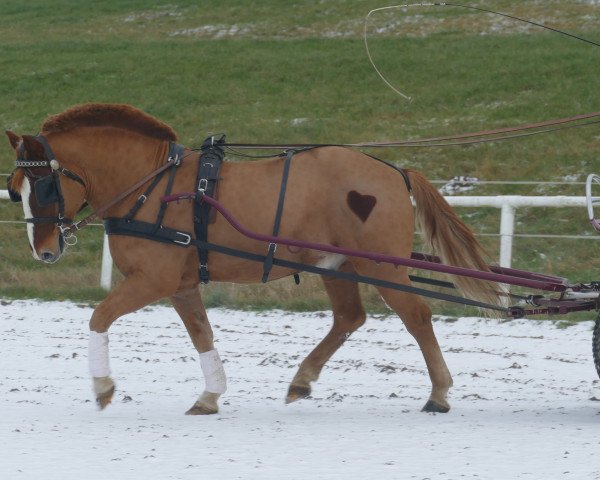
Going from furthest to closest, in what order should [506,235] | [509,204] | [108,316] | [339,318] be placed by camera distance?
1. [509,204]
2. [506,235]
3. [339,318]
4. [108,316]

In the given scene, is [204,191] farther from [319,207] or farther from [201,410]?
[201,410]

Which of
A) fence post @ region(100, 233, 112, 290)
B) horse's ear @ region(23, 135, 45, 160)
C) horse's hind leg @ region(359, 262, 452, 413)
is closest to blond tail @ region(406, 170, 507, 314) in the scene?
horse's hind leg @ region(359, 262, 452, 413)

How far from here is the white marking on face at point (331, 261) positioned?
6.47 m

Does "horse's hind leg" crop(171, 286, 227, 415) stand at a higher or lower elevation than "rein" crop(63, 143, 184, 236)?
lower

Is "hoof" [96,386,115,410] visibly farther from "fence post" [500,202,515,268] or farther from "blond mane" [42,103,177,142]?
"fence post" [500,202,515,268]

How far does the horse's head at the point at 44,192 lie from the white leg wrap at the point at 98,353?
581 mm

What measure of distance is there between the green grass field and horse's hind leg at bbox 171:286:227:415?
3.78m

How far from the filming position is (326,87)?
25.0m

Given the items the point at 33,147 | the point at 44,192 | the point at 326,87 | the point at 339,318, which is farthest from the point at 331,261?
the point at 326,87

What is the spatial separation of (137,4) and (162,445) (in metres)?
35.8

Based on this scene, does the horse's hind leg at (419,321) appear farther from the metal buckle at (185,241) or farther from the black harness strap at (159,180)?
the black harness strap at (159,180)

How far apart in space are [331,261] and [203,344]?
89cm

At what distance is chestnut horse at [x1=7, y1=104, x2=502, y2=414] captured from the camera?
629cm

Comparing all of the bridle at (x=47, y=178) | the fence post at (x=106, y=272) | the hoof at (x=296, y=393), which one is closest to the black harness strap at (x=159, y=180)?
the bridle at (x=47, y=178)
